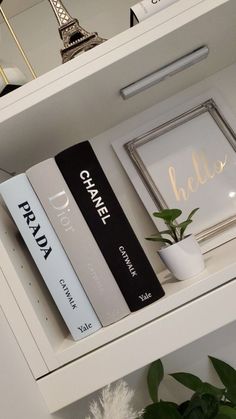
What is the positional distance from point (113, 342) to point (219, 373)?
0.33 metres

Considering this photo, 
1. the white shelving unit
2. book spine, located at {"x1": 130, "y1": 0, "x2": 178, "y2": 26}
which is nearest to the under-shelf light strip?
the white shelving unit

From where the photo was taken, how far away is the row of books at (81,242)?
698 mm

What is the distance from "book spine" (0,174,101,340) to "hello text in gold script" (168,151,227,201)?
334 millimetres

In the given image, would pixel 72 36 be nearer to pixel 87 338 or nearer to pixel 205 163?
pixel 205 163

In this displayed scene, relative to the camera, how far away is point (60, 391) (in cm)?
66

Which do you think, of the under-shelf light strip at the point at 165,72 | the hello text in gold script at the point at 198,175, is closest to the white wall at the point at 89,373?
the hello text in gold script at the point at 198,175

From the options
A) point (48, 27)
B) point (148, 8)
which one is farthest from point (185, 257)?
point (48, 27)

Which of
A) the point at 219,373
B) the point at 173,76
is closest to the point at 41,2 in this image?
the point at 173,76

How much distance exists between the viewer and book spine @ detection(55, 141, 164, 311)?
2.29 ft

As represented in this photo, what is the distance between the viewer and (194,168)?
960 mm

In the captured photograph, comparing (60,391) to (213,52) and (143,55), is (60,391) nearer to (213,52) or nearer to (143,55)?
(143,55)

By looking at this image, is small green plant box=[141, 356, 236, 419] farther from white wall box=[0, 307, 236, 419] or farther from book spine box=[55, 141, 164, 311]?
book spine box=[55, 141, 164, 311]

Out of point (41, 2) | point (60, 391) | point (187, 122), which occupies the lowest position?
point (60, 391)

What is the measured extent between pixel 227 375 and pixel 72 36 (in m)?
0.69
